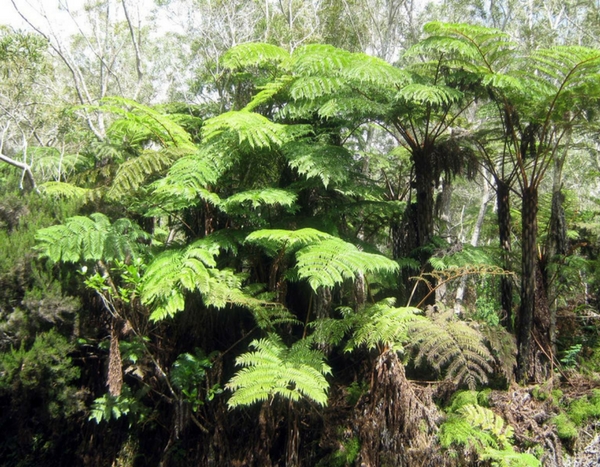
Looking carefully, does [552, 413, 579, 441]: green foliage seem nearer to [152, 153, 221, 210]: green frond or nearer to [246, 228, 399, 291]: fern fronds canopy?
[246, 228, 399, 291]: fern fronds canopy

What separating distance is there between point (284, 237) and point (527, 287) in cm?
212

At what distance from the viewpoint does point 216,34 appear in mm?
9828

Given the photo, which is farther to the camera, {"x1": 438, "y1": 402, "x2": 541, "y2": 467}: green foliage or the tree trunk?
the tree trunk

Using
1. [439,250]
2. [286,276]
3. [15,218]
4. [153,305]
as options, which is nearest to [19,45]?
[15,218]

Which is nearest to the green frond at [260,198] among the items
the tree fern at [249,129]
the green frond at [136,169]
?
the tree fern at [249,129]

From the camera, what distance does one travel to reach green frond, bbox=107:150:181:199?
142 inches

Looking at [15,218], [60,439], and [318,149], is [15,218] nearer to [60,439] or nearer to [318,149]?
[60,439]

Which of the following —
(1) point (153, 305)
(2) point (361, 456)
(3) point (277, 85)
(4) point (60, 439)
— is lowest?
(4) point (60, 439)

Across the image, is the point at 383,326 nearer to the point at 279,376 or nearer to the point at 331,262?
the point at 331,262

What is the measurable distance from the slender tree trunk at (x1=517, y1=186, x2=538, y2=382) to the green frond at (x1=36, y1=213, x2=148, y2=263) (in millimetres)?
3164

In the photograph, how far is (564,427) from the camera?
303cm

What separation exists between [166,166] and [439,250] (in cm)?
262

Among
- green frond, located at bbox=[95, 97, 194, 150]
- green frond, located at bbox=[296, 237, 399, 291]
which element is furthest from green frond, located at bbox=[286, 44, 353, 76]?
green frond, located at bbox=[296, 237, 399, 291]

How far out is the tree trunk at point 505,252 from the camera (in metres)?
3.99
